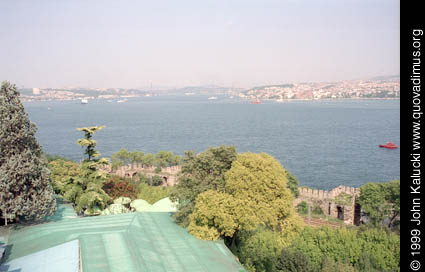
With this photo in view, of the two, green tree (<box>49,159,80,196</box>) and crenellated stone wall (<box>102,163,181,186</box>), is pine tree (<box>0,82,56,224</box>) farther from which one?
crenellated stone wall (<box>102,163,181,186</box>)

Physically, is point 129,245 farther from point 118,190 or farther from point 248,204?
point 118,190

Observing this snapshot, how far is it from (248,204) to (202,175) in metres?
3.19

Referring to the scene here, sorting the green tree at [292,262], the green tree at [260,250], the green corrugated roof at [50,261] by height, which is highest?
the green corrugated roof at [50,261]

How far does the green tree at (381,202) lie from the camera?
83.7 ft


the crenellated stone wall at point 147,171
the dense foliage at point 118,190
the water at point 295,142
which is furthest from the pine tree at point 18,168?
the water at point 295,142

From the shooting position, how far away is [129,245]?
12.3 meters

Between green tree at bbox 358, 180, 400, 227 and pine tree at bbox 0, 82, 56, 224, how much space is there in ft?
70.6

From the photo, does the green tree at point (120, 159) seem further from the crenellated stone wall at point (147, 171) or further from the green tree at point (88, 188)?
the green tree at point (88, 188)

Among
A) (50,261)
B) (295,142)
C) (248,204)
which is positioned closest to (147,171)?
(248,204)

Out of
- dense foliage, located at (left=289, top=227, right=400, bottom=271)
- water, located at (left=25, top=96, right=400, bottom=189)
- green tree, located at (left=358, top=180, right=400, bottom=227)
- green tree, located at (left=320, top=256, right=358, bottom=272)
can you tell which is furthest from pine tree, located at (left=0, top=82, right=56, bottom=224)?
water, located at (left=25, top=96, right=400, bottom=189)

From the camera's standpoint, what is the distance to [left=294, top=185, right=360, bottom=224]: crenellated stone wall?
27.7 m

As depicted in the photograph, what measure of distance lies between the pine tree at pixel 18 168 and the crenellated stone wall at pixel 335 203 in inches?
810

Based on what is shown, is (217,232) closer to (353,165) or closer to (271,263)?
(271,263)

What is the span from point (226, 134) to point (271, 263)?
63.7 m
